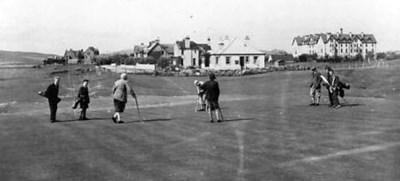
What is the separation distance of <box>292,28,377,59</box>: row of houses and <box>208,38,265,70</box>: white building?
77.6 m

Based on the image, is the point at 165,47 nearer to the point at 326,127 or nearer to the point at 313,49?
the point at 313,49

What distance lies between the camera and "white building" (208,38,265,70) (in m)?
93.1

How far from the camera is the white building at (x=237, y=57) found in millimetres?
93125

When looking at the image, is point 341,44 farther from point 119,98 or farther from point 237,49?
point 119,98

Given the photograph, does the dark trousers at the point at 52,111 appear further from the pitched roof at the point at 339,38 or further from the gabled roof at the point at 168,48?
the pitched roof at the point at 339,38

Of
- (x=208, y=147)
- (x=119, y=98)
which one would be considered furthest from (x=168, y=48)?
(x=208, y=147)

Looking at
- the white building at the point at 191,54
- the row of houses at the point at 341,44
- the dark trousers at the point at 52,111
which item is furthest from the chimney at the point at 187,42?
the dark trousers at the point at 52,111

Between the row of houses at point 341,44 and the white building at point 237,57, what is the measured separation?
77601 millimetres

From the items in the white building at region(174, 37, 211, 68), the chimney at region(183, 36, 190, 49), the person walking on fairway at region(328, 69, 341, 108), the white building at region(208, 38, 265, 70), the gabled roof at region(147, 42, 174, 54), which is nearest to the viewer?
the person walking on fairway at region(328, 69, 341, 108)

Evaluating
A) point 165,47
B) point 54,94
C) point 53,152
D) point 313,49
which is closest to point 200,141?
point 53,152

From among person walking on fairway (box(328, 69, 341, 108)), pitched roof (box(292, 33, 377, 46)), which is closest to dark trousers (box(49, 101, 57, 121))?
person walking on fairway (box(328, 69, 341, 108))

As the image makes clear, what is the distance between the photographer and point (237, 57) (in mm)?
93250

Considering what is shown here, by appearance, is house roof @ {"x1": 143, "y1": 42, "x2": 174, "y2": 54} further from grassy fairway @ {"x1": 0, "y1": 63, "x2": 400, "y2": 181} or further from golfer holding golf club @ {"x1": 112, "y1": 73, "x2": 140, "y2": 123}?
golfer holding golf club @ {"x1": 112, "y1": 73, "x2": 140, "y2": 123}

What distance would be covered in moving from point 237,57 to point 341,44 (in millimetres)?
87780
